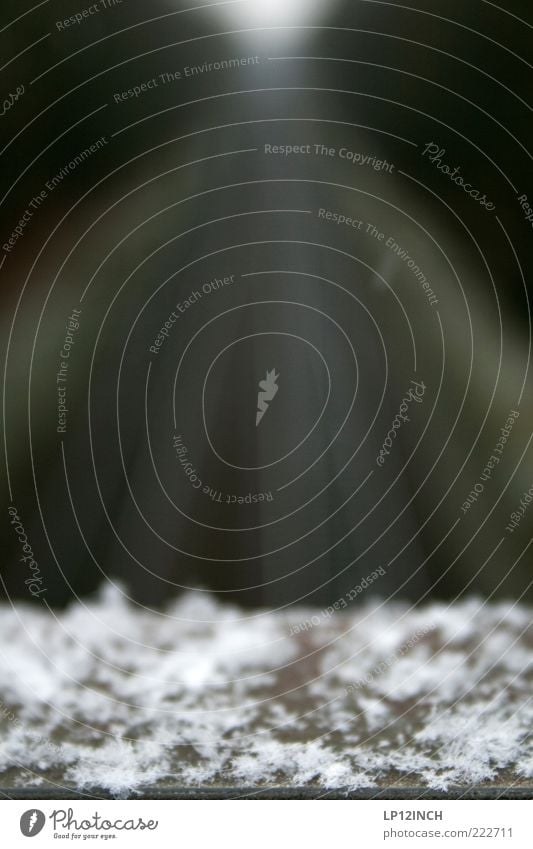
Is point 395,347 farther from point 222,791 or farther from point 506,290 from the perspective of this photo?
point 222,791

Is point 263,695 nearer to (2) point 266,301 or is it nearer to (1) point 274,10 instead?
(2) point 266,301

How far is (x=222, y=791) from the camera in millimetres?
916

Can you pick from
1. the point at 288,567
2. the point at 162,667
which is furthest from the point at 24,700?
the point at 288,567
